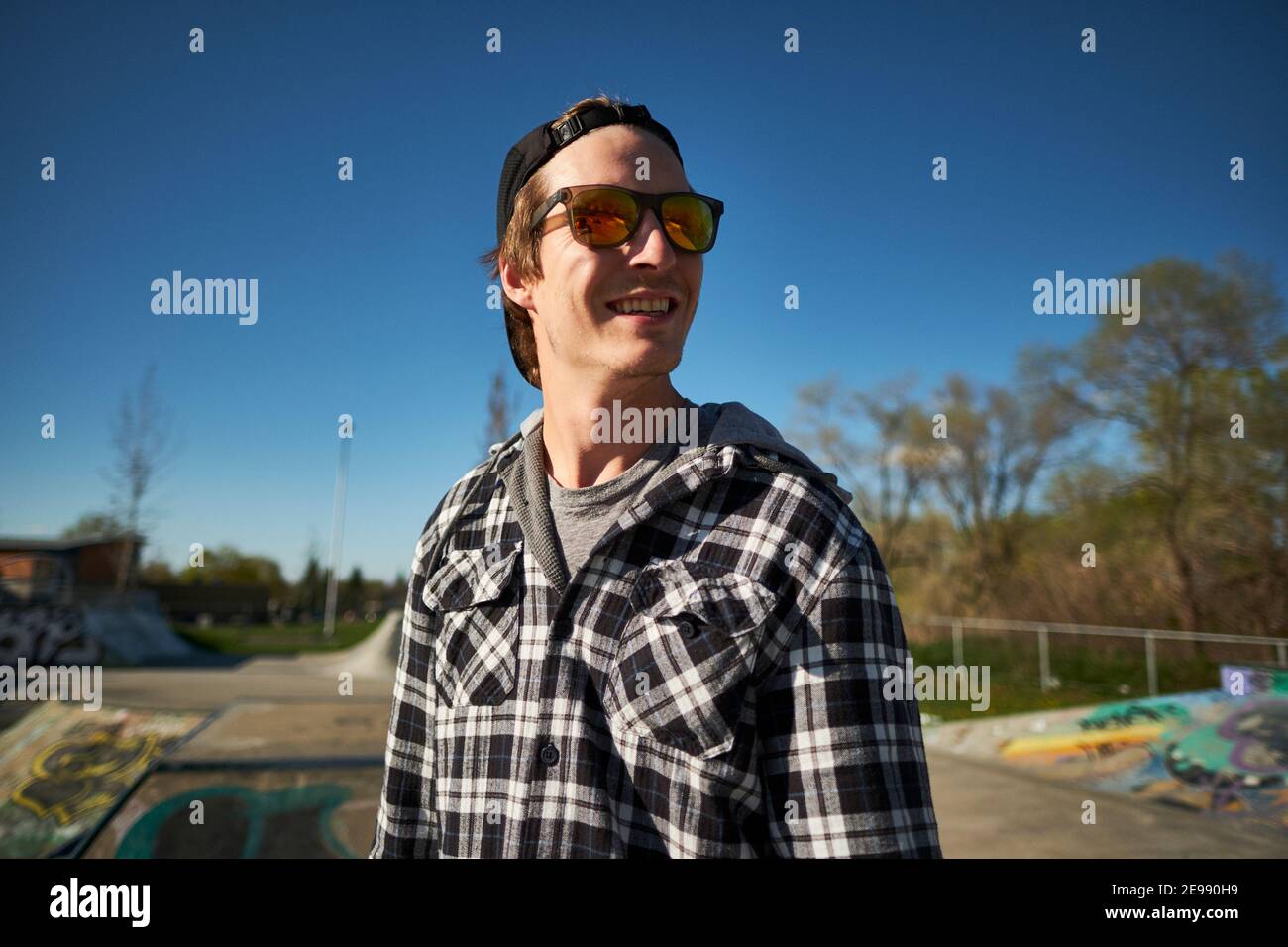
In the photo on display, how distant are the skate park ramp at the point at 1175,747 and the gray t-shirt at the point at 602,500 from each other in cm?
983

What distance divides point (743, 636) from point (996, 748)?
13.0m

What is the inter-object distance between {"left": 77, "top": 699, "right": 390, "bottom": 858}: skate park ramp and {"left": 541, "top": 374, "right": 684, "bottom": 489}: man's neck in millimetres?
5561

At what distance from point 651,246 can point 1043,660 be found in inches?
660

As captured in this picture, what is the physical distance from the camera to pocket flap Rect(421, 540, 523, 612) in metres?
1.44

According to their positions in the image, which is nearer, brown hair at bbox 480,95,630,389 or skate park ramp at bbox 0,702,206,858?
brown hair at bbox 480,95,630,389

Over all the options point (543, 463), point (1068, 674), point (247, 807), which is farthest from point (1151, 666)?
point (543, 463)

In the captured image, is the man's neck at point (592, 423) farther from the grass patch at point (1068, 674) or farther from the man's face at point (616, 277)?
the grass patch at point (1068, 674)

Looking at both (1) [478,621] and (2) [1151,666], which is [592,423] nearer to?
(1) [478,621]

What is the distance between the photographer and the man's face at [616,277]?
52.9 inches

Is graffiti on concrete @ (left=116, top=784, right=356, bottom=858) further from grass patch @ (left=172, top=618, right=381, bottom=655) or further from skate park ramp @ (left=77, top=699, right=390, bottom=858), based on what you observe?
grass patch @ (left=172, top=618, right=381, bottom=655)

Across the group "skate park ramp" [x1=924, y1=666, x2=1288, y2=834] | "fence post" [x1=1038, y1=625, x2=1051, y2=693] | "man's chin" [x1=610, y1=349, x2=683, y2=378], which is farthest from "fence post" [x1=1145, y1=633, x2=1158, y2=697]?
"man's chin" [x1=610, y1=349, x2=683, y2=378]

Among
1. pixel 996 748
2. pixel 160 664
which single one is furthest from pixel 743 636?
pixel 160 664

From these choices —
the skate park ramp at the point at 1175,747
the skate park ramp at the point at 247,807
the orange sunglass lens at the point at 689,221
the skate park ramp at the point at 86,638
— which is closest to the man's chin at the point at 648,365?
the orange sunglass lens at the point at 689,221
